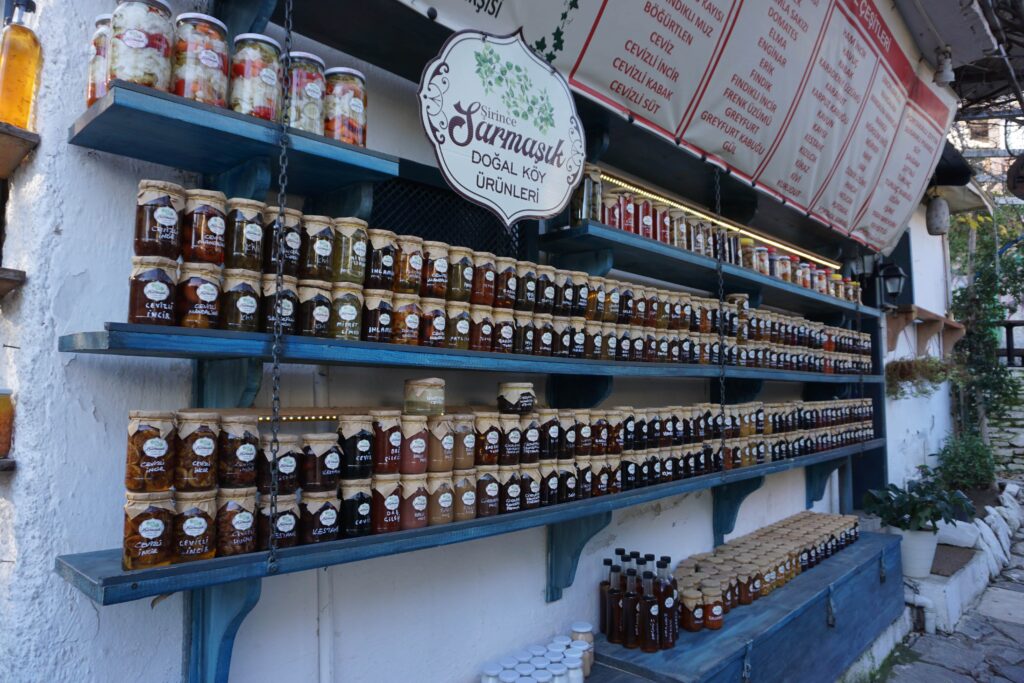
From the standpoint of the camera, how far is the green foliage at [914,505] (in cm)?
434

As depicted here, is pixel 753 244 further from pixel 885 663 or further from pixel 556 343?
pixel 885 663

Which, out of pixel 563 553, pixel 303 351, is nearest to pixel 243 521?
pixel 303 351

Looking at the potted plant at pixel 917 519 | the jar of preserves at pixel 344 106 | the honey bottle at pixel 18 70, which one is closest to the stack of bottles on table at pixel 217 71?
the jar of preserves at pixel 344 106

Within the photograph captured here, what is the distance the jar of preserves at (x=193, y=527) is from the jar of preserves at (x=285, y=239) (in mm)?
494

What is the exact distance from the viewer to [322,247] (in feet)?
4.85

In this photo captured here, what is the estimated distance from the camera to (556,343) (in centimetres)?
208

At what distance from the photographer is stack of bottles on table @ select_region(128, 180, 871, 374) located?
4.16 feet

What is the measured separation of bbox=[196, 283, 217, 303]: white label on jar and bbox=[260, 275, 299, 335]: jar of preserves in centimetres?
12

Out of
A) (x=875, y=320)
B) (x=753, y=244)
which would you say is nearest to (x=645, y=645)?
(x=753, y=244)

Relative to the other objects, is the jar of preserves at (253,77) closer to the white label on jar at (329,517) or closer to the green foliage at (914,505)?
the white label on jar at (329,517)

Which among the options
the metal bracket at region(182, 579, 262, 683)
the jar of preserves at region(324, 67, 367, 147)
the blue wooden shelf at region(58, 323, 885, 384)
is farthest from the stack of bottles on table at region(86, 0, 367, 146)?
the metal bracket at region(182, 579, 262, 683)

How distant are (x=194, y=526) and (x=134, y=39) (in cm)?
93

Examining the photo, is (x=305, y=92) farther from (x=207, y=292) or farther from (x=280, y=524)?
(x=280, y=524)

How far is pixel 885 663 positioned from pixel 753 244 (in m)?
2.51
